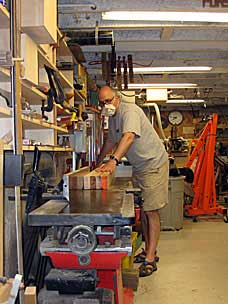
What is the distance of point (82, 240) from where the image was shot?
1561mm

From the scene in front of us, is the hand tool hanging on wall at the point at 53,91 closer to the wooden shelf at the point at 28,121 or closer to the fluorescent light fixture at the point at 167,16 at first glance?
the wooden shelf at the point at 28,121

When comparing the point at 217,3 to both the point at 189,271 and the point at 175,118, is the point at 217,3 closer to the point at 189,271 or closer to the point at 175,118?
the point at 189,271

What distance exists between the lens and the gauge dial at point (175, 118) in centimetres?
1052

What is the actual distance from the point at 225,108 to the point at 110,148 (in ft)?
24.3

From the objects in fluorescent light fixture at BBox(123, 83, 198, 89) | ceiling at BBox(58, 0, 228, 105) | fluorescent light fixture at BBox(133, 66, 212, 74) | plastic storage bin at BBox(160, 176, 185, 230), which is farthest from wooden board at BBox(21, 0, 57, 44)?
fluorescent light fixture at BBox(123, 83, 198, 89)

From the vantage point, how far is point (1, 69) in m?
1.61

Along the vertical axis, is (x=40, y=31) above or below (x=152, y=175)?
above

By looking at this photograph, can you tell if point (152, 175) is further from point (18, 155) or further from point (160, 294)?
point (18, 155)

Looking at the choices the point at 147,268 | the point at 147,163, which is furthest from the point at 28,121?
the point at 147,268

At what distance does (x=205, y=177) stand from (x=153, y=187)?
288 centimetres

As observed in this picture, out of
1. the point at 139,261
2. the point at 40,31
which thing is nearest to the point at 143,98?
the point at 139,261

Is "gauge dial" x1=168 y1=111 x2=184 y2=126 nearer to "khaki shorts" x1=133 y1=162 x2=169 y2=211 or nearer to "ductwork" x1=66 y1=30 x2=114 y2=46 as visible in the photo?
"khaki shorts" x1=133 y1=162 x2=169 y2=211

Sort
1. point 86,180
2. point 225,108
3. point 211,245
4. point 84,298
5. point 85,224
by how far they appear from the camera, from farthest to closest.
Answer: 1. point 225,108
2. point 211,245
3. point 86,180
4. point 84,298
5. point 85,224

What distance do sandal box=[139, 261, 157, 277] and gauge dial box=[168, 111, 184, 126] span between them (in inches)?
280
